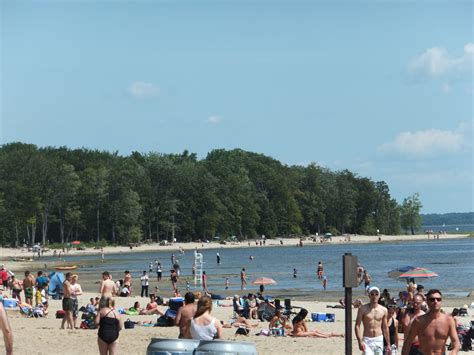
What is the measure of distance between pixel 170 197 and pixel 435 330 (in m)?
119

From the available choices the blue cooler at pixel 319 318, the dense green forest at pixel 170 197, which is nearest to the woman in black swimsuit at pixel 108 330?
the blue cooler at pixel 319 318

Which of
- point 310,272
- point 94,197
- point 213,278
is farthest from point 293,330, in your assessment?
point 94,197

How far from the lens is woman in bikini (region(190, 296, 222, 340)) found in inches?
447

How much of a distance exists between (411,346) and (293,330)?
38.2 feet

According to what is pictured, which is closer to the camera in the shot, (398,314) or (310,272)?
(398,314)

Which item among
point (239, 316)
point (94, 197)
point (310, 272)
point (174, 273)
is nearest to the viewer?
point (239, 316)

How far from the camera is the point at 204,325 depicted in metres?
11.4

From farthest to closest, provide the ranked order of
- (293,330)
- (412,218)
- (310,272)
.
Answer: (412,218) → (310,272) → (293,330)

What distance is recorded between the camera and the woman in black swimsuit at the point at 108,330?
548 inches

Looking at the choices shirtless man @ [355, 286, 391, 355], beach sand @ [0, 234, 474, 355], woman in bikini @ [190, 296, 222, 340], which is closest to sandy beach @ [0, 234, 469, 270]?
beach sand @ [0, 234, 474, 355]

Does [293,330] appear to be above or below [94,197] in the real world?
below

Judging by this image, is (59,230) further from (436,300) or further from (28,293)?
(436,300)

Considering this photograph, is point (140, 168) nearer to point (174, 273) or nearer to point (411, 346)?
point (174, 273)

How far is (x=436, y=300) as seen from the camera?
10.9 meters
